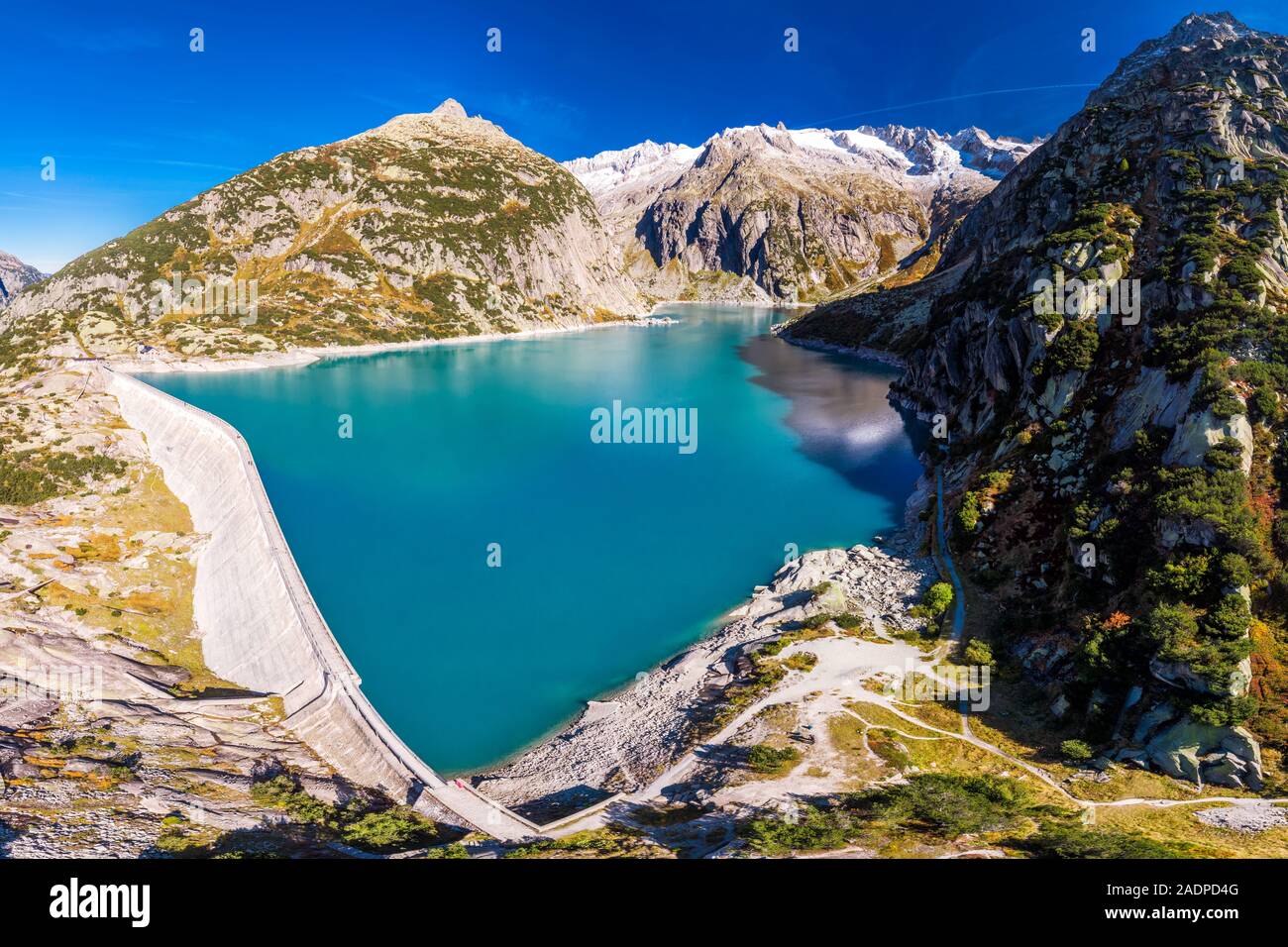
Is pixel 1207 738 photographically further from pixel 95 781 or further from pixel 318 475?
pixel 318 475

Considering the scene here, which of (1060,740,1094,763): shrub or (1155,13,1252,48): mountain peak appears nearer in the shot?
(1060,740,1094,763): shrub

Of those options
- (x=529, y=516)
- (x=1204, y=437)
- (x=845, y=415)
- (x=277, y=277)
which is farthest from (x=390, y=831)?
(x=277, y=277)

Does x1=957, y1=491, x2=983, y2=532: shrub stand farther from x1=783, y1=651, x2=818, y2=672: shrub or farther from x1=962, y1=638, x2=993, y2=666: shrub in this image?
x1=783, y1=651, x2=818, y2=672: shrub

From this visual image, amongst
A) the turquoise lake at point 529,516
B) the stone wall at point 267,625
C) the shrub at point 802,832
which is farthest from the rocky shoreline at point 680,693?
the shrub at point 802,832

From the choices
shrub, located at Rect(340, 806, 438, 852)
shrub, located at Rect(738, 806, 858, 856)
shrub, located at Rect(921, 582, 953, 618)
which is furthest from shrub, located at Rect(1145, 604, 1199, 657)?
shrub, located at Rect(340, 806, 438, 852)

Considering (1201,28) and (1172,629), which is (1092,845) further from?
(1201,28)
